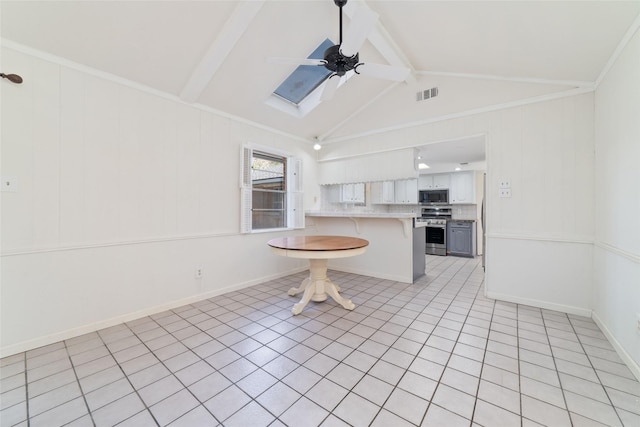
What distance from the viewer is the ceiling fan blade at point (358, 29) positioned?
1629 millimetres

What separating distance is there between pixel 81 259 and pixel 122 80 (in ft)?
5.97

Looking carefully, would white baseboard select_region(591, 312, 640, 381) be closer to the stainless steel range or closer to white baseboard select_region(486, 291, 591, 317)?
white baseboard select_region(486, 291, 591, 317)

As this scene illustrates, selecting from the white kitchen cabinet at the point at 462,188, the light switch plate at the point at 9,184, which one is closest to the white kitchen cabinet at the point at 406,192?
the white kitchen cabinet at the point at 462,188

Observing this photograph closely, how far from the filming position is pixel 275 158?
14.4ft

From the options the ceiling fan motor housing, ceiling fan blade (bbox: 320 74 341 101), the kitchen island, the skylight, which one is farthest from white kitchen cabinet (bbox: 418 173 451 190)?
the ceiling fan motor housing

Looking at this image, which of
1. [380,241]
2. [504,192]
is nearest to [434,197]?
[380,241]

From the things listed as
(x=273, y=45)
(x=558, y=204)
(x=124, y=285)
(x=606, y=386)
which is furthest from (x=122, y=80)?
(x=558, y=204)

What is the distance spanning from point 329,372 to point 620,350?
7.54 feet

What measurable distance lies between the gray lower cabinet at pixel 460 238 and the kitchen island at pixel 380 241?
8.27 feet

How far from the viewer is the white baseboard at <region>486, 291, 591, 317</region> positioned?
8.94 feet

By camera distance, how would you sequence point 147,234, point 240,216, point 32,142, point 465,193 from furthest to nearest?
point 465,193 < point 240,216 < point 147,234 < point 32,142

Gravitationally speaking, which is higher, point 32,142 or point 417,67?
point 417,67

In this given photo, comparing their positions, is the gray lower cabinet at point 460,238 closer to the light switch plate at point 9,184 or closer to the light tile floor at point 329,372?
the light tile floor at point 329,372

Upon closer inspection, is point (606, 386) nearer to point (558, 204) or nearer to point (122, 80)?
point (558, 204)
